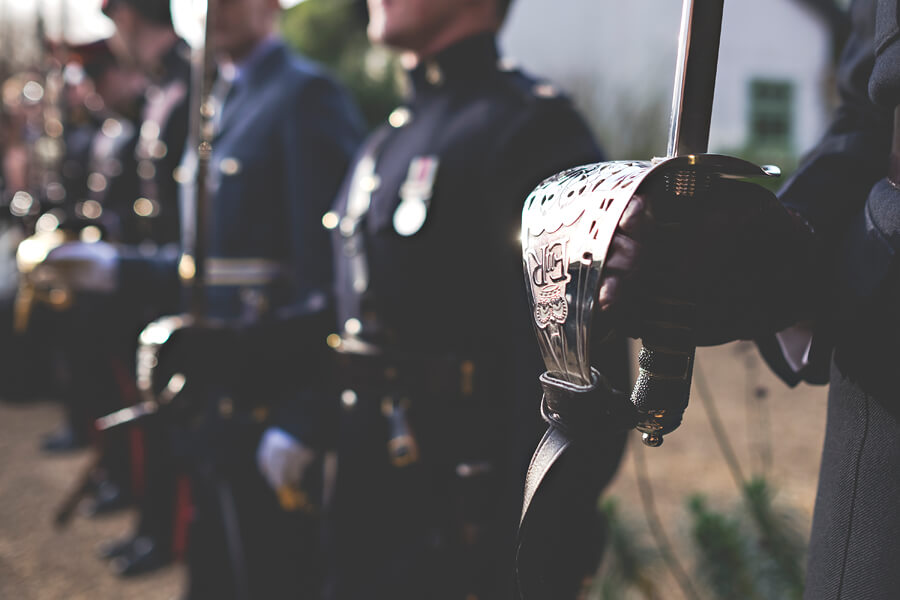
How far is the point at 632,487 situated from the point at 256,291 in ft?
9.61

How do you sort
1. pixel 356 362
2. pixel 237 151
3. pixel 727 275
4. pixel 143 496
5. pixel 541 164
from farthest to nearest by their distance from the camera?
pixel 143 496, pixel 237 151, pixel 356 362, pixel 541 164, pixel 727 275

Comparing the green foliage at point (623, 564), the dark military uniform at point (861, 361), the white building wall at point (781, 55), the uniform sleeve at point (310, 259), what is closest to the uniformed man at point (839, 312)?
the dark military uniform at point (861, 361)

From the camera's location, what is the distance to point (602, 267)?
654mm

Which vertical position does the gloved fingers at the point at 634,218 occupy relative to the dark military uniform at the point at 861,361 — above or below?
above

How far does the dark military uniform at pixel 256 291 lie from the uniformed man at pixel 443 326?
0.37 m

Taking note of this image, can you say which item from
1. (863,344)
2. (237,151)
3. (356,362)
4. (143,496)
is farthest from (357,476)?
(143,496)

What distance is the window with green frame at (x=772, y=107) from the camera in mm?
2812

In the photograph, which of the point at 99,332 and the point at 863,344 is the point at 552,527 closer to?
the point at 863,344

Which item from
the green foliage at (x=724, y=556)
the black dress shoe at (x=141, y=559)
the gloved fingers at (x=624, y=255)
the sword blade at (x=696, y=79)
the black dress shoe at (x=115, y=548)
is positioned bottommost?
the black dress shoe at (x=115, y=548)

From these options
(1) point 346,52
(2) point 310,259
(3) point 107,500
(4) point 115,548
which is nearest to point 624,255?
(2) point 310,259

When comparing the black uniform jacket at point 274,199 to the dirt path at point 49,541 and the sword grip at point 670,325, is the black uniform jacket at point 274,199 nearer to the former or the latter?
the sword grip at point 670,325

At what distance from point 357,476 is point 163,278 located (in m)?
1.25

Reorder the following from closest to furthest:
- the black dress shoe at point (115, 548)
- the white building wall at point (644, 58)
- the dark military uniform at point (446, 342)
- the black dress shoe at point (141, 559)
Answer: the dark military uniform at point (446, 342) → the white building wall at point (644, 58) → the black dress shoe at point (141, 559) → the black dress shoe at point (115, 548)

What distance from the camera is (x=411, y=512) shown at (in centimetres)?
175
